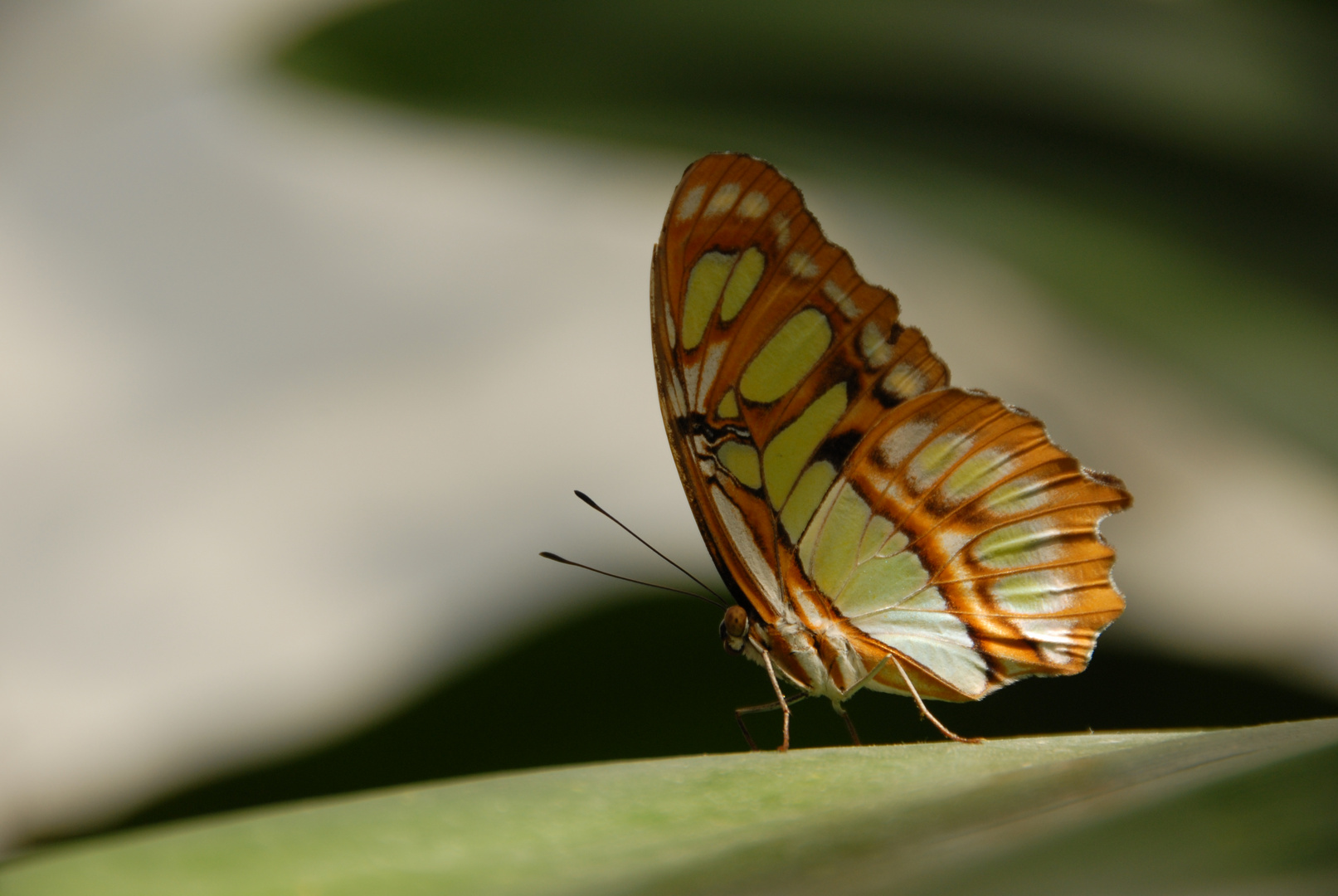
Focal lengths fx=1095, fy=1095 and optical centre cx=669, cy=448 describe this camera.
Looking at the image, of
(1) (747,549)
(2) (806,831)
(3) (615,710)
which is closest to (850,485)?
(1) (747,549)

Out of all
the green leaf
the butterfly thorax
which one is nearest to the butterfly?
the butterfly thorax

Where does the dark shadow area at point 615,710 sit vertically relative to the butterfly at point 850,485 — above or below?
below

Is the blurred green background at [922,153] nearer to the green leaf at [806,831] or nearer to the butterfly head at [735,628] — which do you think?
the butterfly head at [735,628]

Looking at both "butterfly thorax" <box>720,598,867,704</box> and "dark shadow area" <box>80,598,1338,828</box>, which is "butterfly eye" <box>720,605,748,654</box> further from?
"dark shadow area" <box>80,598,1338,828</box>

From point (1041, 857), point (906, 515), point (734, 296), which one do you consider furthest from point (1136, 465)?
point (1041, 857)

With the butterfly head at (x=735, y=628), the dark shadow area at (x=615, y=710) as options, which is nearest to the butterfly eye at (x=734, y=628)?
the butterfly head at (x=735, y=628)

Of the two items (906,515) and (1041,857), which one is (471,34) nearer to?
(906,515)
